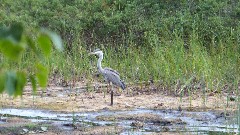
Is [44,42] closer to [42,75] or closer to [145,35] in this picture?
[42,75]

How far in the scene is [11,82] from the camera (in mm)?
1215

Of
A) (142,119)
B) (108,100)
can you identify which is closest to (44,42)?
(142,119)

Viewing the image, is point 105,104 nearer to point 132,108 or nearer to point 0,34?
point 132,108

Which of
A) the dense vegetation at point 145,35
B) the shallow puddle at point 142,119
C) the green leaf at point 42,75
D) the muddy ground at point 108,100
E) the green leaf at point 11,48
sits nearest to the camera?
the green leaf at point 11,48

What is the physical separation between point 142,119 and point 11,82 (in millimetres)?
7294

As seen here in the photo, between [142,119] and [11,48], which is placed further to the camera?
[142,119]

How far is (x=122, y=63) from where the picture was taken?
42.2 ft

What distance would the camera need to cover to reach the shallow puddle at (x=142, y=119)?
7816mm

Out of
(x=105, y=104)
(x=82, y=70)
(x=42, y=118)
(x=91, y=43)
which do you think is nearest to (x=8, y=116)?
(x=42, y=118)

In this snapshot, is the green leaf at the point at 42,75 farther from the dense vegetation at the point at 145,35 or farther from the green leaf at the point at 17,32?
the dense vegetation at the point at 145,35

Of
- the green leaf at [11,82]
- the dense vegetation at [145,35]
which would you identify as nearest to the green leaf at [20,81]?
the green leaf at [11,82]

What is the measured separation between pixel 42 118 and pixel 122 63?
4.47 meters

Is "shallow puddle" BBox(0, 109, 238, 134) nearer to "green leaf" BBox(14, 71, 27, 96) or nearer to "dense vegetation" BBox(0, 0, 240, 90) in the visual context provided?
"dense vegetation" BBox(0, 0, 240, 90)

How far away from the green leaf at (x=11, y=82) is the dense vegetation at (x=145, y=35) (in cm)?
969
